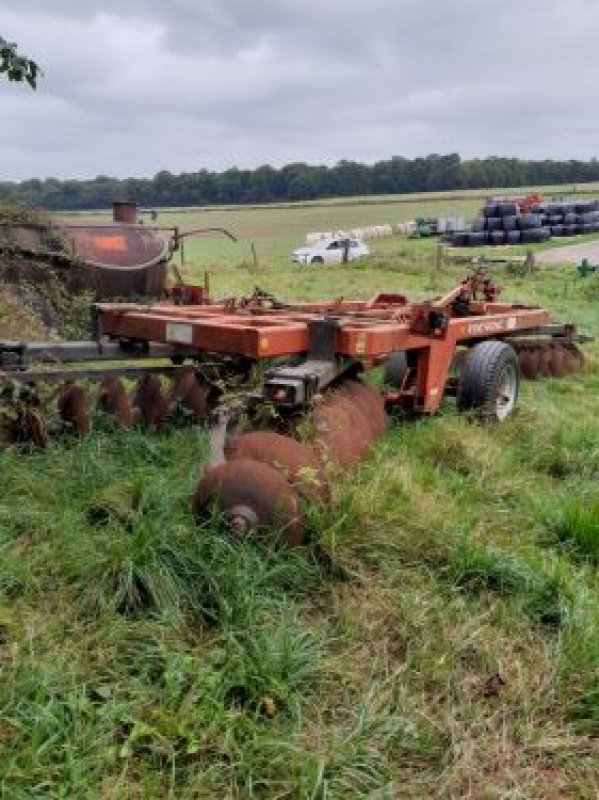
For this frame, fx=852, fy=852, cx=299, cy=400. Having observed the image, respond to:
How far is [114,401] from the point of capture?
505 cm

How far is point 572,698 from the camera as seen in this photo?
2.74m

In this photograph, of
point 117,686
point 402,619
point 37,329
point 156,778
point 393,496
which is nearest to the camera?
point 156,778

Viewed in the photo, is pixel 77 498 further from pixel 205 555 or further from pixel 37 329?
pixel 37 329

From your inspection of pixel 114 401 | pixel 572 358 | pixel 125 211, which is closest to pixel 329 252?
pixel 125 211

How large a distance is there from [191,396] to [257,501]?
2.21 meters

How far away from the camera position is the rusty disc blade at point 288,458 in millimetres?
3373

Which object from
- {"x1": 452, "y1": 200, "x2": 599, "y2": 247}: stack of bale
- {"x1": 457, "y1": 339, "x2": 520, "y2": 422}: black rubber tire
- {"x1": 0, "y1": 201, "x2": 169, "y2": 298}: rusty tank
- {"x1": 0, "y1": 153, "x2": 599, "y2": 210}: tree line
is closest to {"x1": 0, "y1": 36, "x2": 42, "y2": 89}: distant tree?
{"x1": 457, "y1": 339, "x2": 520, "y2": 422}: black rubber tire

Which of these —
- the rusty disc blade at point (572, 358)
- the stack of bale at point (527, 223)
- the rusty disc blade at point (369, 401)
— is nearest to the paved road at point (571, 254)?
the stack of bale at point (527, 223)

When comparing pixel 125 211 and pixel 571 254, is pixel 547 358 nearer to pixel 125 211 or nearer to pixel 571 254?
pixel 125 211

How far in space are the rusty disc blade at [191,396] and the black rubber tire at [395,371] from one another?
167 cm

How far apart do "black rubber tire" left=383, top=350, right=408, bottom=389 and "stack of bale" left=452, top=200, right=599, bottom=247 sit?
3079 cm

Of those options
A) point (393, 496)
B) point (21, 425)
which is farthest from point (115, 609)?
point (21, 425)

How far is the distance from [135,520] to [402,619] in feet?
3.58

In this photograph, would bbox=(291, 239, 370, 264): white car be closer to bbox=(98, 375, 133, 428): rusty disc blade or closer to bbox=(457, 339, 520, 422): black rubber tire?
bbox=(457, 339, 520, 422): black rubber tire
